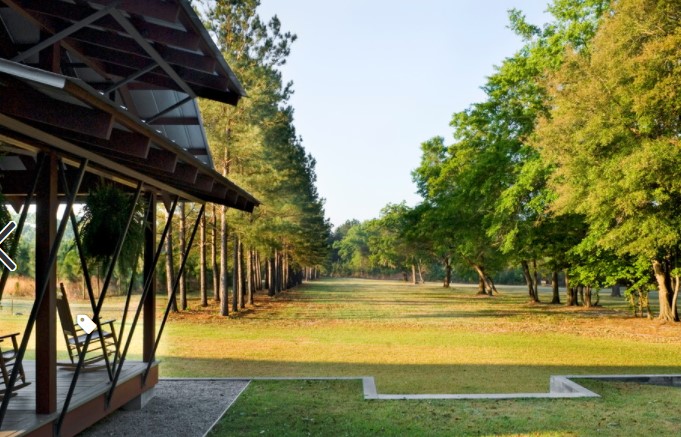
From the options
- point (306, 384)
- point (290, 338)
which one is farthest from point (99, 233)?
point (290, 338)

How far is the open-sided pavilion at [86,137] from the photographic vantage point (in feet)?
13.8

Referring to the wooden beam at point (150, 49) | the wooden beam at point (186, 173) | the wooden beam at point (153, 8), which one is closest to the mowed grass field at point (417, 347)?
the wooden beam at point (186, 173)

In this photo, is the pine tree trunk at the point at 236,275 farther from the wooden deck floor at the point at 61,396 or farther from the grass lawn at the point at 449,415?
the wooden deck floor at the point at 61,396

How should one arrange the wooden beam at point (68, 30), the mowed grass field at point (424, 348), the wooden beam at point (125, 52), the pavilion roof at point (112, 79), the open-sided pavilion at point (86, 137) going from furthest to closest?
the mowed grass field at point (424, 348)
the wooden beam at point (125, 52)
the wooden beam at point (68, 30)
the open-sided pavilion at point (86, 137)
the pavilion roof at point (112, 79)

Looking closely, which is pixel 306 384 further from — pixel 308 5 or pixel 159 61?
pixel 308 5

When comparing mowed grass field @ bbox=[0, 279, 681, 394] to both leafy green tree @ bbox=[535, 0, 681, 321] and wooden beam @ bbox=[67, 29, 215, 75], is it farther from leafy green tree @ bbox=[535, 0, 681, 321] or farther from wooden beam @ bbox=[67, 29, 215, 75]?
leafy green tree @ bbox=[535, 0, 681, 321]

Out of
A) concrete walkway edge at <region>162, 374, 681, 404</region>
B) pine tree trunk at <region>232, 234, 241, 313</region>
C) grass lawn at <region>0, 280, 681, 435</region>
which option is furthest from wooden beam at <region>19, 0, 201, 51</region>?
pine tree trunk at <region>232, 234, 241, 313</region>

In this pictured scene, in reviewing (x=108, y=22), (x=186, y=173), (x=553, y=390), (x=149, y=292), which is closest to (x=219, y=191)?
(x=186, y=173)

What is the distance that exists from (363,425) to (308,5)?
32.5 ft

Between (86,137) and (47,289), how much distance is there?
4.87ft

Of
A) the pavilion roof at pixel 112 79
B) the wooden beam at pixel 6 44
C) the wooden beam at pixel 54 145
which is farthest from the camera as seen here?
the wooden beam at pixel 6 44

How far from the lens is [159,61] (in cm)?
694

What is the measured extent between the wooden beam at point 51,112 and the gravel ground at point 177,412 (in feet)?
12.8

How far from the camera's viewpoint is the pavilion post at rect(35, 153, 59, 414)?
205 inches
